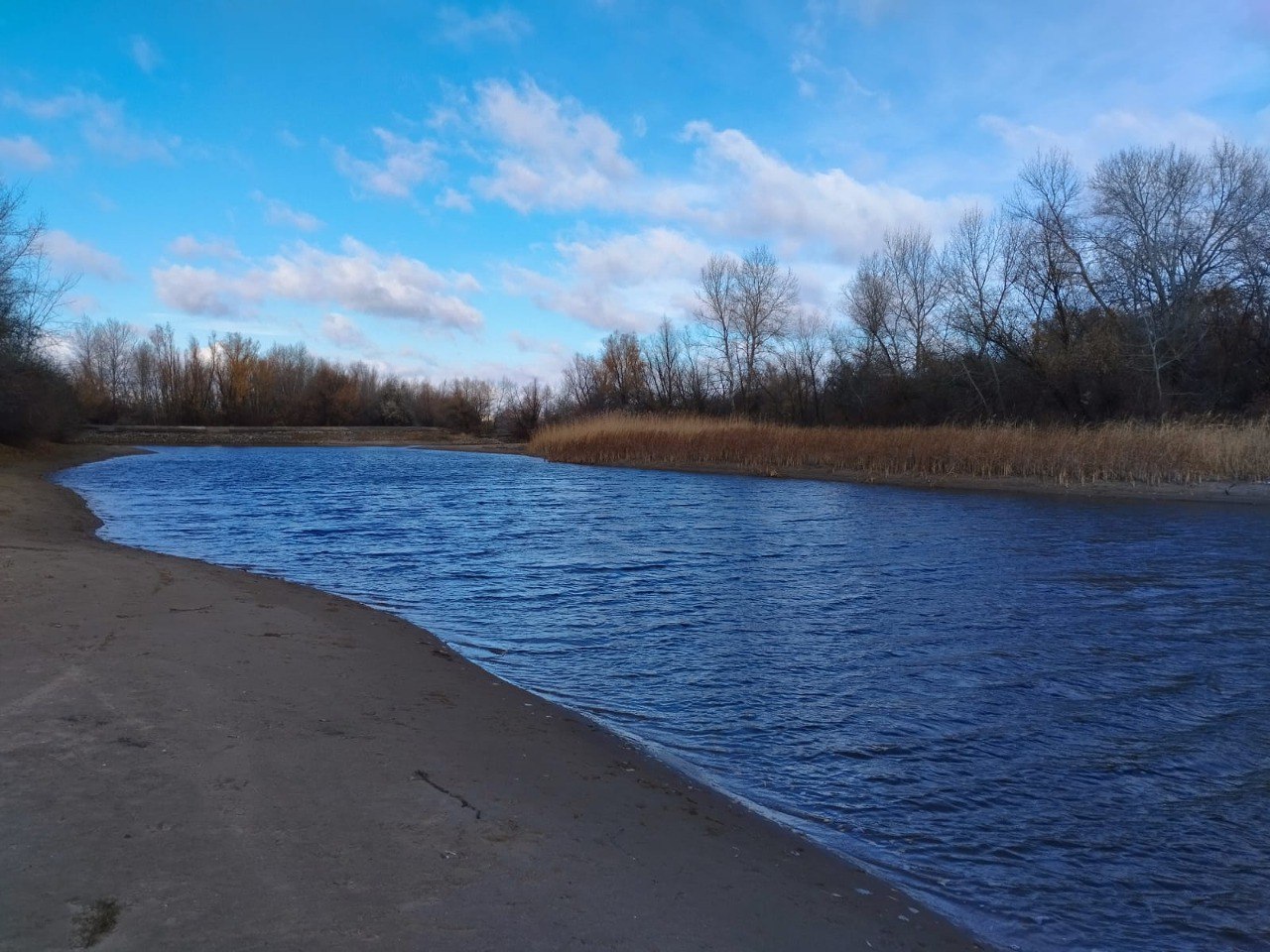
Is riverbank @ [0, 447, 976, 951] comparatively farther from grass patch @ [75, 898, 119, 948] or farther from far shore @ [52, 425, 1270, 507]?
far shore @ [52, 425, 1270, 507]

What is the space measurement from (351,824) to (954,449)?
28.6 m

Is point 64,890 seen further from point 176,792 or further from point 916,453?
point 916,453

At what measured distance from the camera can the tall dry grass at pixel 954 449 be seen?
24391 mm

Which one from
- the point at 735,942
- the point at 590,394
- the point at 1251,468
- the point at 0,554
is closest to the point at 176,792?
the point at 735,942

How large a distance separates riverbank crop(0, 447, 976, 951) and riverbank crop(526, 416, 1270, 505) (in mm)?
23968

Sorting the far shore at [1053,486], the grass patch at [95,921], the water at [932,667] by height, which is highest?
the far shore at [1053,486]

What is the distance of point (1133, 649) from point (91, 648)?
9297mm

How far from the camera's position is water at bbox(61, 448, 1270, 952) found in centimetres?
445

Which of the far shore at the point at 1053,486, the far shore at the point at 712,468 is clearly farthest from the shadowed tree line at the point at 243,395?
the far shore at the point at 1053,486

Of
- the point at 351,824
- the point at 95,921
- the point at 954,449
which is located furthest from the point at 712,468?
the point at 95,921

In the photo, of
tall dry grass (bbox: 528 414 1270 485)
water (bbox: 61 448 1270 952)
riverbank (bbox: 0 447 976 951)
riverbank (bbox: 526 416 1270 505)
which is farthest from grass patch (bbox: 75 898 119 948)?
tall dry grass (bbox: 528 414 1270 485)

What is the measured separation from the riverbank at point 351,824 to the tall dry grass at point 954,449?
24283 millimetres

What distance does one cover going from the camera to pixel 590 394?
2879 inches

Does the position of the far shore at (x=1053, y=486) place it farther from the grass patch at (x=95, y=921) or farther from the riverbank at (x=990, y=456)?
the grass patch at (x=95, y=921)
